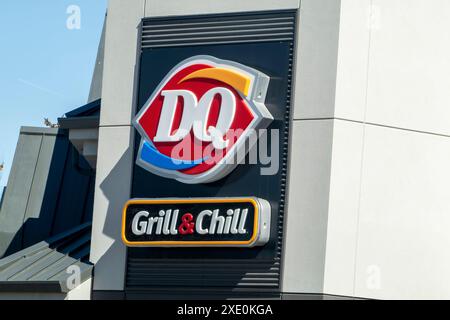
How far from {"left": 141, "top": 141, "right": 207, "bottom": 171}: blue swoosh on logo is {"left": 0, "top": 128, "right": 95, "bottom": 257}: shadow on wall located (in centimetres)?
511

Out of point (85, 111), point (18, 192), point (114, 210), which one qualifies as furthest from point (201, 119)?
point (18, 192)

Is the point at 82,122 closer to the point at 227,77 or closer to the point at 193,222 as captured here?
the point at 227,77

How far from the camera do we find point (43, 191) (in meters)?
23.6

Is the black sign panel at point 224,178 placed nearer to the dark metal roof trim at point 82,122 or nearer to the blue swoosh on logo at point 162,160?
the blue swoosh on logo at point 162,160

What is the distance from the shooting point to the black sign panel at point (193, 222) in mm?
17156

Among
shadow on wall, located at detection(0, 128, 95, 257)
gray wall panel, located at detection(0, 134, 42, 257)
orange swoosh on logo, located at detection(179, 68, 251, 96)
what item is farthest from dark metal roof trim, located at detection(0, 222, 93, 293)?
orange swoosh on logo, located at detection(179, 68, 251, 96)

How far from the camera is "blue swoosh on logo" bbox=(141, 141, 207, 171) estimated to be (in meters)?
18.0

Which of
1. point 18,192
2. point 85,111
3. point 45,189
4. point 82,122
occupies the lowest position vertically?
point 18,192

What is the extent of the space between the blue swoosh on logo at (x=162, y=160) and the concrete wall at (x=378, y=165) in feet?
5.79

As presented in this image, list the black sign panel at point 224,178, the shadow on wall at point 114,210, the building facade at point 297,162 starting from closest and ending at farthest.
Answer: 1. the building facade at point 297,162
2. the black sign panel at point 224,178
3. the shadow on wall at point 114,210

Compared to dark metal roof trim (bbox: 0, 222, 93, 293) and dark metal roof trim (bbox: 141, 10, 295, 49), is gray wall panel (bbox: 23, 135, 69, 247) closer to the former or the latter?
dark metal roof trim (bbox: 0, 222, 93, 293)

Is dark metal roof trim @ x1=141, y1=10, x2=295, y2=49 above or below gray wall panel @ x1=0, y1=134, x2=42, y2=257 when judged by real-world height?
above

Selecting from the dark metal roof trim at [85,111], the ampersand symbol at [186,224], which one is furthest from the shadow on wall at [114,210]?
the dark metal roof trim at [85,111]

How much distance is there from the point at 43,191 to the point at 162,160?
619 cm
